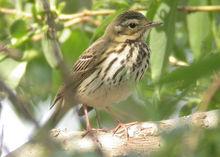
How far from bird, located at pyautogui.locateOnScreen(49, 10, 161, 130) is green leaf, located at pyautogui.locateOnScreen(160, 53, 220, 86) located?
2.93 meters

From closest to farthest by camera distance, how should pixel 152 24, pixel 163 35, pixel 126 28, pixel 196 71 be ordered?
pixel 196 71
pixel 163 35
pixel 152 24
pixel 126 28

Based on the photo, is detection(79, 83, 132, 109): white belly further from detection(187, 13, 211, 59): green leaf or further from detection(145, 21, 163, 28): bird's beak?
detection(187, 13, 211, 59): green leaf

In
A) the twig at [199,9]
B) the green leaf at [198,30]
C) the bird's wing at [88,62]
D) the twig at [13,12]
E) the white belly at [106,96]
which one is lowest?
the white belly at [106,96]

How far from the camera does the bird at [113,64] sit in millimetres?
5750

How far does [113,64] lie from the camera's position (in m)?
5.81

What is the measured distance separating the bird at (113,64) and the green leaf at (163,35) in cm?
17

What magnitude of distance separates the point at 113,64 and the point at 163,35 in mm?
704

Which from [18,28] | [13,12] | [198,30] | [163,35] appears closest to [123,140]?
[163,35]

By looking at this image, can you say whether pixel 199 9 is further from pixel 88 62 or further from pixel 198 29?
pixel 88 62

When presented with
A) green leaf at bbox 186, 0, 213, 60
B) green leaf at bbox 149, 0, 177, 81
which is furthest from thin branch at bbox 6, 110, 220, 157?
green leaf at bbox 186, 0, 213, 60

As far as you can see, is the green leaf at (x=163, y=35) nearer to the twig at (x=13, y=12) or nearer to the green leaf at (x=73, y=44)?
the green leaf at (x=73, y=44)

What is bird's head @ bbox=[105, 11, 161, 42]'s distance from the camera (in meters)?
6.12

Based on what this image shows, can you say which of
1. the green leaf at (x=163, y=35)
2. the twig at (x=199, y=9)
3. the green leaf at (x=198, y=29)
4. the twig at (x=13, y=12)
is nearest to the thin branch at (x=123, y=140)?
the green leaf at (x=163, y=35)

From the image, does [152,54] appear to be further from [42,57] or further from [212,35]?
[42,57]
